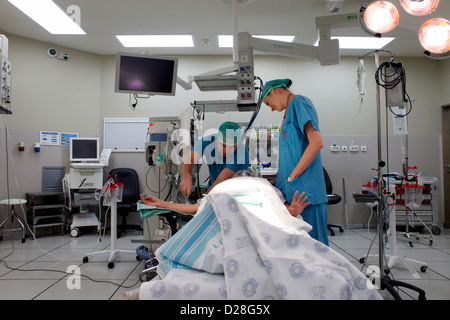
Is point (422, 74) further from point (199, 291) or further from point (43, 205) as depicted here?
point (43, 205)

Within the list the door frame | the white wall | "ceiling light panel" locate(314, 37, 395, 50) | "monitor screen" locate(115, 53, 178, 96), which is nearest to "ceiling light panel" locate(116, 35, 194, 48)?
the white wall

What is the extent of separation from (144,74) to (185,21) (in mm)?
1234

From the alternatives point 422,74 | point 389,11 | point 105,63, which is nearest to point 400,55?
point 422,74

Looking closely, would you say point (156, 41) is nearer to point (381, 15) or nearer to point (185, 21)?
point (185, 21)

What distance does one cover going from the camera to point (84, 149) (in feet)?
13.8

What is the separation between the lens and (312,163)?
165cm

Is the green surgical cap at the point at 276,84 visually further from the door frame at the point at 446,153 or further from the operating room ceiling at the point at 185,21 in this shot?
the door frame at the point at 446,153

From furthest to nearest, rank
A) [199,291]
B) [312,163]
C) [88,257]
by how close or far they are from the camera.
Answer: [88,257] → [312,163] → [199,291]

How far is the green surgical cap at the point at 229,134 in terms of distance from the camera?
211 centimetres

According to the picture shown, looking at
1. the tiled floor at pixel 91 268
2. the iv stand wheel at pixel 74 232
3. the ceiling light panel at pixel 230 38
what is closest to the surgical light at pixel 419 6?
the tiled floor at pixel 91 268

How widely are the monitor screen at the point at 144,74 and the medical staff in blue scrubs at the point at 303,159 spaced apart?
1.43m

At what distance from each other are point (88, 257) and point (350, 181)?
12.4ft

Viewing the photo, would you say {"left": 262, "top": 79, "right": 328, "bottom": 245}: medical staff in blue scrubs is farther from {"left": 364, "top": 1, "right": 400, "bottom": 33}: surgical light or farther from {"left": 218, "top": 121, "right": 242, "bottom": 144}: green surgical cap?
{"left": 364, "top": 1, "right": 400, "bottom": 33}: surgical light

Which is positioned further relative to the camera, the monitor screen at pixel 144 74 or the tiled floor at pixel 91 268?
the monitor screen at pixel 144 74
